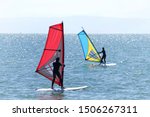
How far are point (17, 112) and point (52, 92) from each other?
968 centimetres

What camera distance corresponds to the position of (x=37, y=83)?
33.8m

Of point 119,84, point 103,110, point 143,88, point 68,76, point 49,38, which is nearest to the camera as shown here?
point 103,110

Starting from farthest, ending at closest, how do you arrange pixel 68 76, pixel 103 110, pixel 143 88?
pixel 68 76 < pixel 143 88 < pixel 103 110

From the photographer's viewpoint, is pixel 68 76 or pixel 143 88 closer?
pixel 143 88

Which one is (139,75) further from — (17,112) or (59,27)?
(17,112)

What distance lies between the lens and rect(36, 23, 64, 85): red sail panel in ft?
92.9

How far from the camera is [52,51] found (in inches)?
1125

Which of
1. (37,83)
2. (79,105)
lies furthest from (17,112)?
(37,83)

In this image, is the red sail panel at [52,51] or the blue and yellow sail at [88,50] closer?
the red sail panel at [52,51]

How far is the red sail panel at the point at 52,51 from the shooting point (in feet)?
92.9

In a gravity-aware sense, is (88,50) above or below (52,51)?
below

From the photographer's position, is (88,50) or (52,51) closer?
(52,51)

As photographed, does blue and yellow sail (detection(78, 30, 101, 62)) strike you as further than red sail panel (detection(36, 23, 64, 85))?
Yes

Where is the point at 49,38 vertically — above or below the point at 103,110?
above
